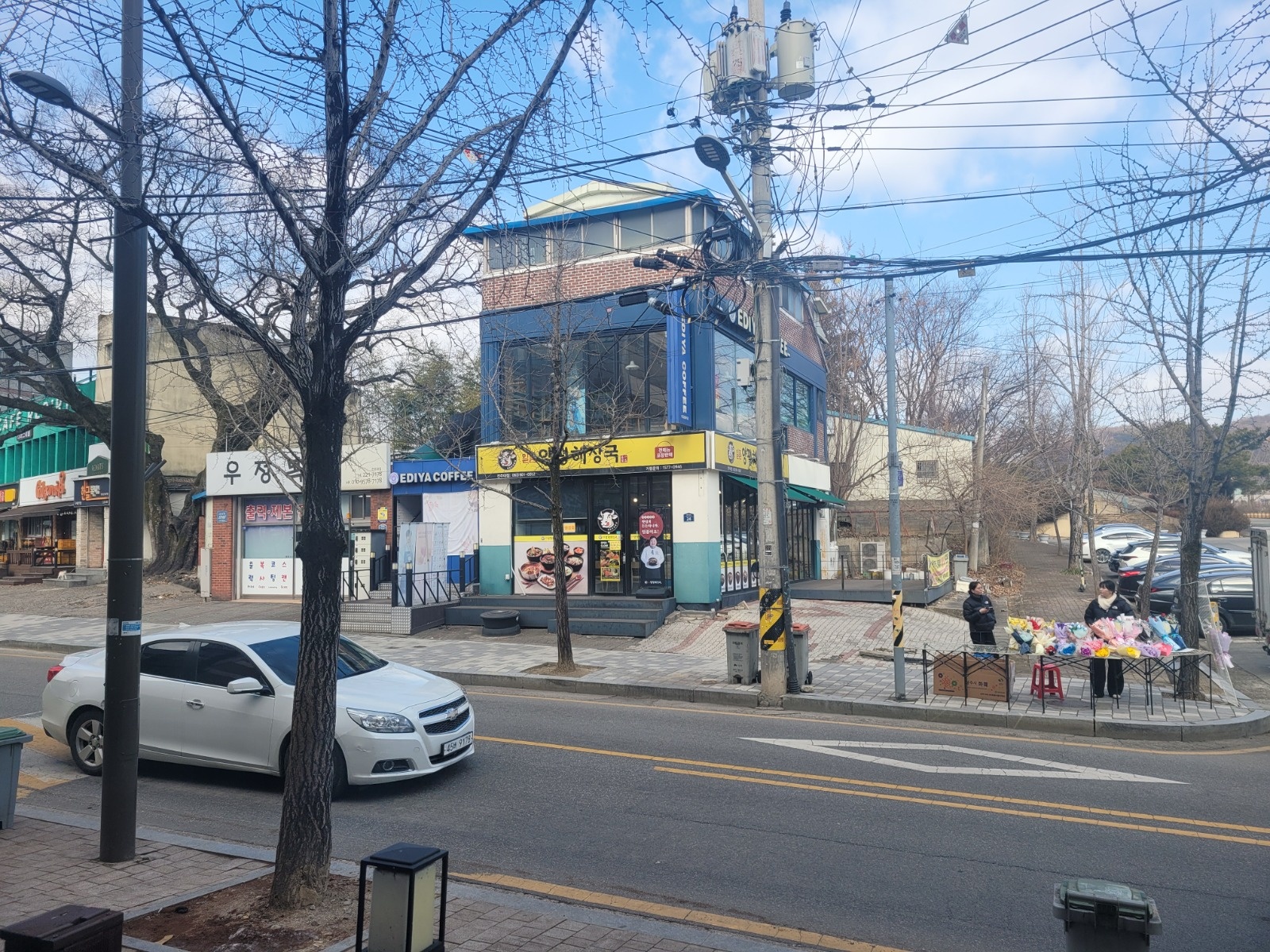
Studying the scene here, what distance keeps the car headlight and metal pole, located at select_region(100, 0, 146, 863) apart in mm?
2042

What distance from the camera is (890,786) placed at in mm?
8750

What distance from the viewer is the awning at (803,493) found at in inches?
915

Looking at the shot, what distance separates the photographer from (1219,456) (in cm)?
1389

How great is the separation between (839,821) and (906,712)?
16.6 feet

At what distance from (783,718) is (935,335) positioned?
3731 cm

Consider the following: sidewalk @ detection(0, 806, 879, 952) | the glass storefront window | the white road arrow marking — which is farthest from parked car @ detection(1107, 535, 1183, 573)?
the glass storefront window

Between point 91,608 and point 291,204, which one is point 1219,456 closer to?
point 291,204

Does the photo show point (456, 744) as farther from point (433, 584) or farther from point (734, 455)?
point (734, 455)

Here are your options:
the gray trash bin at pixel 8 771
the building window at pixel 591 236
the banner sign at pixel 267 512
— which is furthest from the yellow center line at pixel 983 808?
the banner sign at pixel 267 512

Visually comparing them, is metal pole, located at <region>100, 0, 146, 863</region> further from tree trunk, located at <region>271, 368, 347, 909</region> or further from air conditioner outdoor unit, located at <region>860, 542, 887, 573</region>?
air conditioner outdoor unit, located at <region>860, 542, 887, 573</region>

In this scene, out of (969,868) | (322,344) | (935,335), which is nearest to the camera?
(322,344)

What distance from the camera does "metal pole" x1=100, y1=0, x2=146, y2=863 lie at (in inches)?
249

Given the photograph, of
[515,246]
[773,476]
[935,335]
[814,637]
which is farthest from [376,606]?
[935,335]

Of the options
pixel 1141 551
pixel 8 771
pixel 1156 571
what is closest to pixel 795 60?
pixel 8 771
